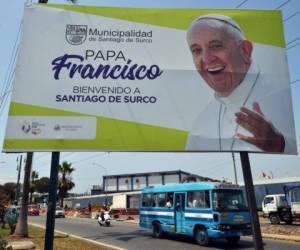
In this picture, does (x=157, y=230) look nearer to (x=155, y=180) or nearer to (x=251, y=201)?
(x=251, y=201)

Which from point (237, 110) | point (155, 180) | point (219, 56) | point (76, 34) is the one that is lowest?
point (237, 110)

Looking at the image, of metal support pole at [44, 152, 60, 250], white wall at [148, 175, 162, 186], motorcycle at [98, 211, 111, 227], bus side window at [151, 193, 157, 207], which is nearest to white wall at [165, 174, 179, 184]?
white wall at [148, 175, 162, 186]

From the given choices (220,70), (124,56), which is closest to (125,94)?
(124,56)

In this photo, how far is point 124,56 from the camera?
23.5 ft

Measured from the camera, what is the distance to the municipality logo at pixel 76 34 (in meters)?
7.09

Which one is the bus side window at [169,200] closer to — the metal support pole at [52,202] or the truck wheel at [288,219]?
the metal support pole at [52,202]

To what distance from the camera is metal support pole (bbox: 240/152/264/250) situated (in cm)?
666

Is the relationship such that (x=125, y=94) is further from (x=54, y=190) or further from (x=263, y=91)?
(x=263, y=91)

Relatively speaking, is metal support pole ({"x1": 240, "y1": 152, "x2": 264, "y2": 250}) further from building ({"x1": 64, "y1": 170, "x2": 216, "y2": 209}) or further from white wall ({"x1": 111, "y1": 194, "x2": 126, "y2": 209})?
building ({"x1": 64, "y1": 170, "x2": 216, "y2": 209})

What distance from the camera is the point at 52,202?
6.66 m

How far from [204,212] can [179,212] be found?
6.38 feet

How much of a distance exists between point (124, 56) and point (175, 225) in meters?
13.6

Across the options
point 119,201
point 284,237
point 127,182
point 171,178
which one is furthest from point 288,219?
point 127,182

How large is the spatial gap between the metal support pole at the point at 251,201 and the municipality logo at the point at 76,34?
137 inches
